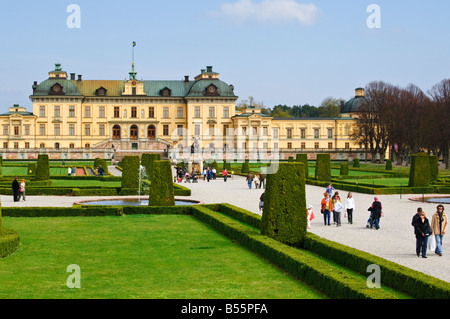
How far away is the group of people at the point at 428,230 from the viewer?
429 inches

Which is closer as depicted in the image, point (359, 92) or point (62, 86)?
point (62, 86)

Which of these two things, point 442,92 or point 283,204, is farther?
point 442,92

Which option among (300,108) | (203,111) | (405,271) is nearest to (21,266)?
(405,271)

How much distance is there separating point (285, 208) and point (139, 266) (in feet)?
11.2

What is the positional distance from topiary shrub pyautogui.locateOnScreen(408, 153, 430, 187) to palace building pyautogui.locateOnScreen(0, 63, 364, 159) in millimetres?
39474

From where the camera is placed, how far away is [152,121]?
7012 cm

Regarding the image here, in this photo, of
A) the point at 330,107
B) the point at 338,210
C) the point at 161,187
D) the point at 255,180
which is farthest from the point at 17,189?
the point at 330,107

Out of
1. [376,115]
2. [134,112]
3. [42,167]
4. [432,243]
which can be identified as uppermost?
[134,112]

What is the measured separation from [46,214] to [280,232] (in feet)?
25.8

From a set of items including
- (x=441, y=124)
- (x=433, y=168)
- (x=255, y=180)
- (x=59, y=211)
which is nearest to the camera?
(x=59, y=211)

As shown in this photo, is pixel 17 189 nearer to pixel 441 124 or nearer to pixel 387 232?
pixel 387 232

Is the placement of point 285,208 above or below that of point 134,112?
below
